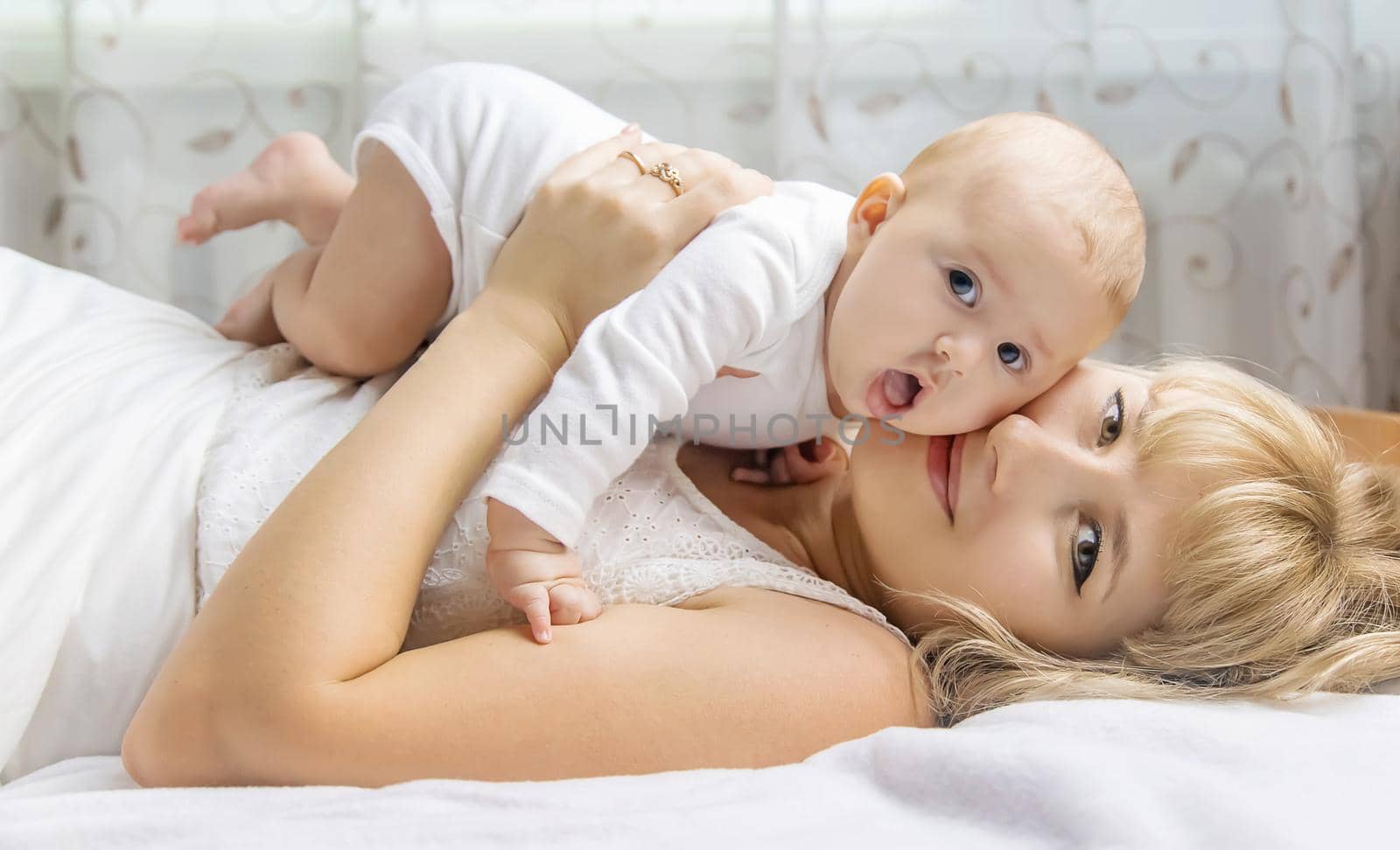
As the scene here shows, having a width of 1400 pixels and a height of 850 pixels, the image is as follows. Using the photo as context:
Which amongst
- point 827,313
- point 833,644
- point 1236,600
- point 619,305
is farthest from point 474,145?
point 1236,600

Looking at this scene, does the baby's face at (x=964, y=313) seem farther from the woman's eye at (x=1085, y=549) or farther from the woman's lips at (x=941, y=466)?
the woman's eye at (x=1085, y=549)

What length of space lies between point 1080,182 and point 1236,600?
1.30 ft

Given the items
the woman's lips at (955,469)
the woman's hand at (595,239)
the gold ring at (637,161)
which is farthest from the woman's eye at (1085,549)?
the gold ring at (637,161)

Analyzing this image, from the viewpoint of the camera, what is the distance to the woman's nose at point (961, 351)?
36.8 inches

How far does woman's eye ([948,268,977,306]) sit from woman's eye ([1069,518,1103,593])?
0.75 feet

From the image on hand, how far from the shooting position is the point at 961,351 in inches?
36.8

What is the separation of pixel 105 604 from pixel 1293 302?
2.01m

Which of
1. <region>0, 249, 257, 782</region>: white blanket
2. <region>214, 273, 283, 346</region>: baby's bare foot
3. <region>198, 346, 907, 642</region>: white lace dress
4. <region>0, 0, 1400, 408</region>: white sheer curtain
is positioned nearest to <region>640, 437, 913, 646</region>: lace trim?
<region>198, 346, 907, 642</region>: white lace dress

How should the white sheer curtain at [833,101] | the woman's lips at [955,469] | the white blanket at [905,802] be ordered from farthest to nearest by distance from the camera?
Answer: the white sheer curtain at [833,101]
the woman's lips at [955,469]
the white blanket at [905,802]

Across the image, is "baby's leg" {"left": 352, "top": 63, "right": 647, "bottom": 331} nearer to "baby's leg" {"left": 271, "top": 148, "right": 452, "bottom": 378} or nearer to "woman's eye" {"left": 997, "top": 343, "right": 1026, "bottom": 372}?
"baby's leg" {"left": 271, "top": 148, "right": 452, "bottom": 378}

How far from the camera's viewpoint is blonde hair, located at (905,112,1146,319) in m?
0.94

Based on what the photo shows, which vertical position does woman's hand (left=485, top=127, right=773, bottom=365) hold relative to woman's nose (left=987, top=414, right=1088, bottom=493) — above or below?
above

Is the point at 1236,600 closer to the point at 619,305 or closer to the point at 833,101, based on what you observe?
the point at 619,305

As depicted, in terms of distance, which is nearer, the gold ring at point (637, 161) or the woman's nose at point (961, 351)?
the woman's nose at point (961, 351)
